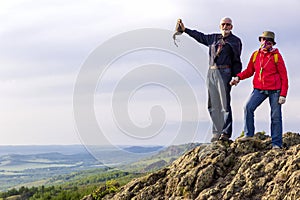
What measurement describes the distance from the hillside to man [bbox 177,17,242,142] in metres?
0.47

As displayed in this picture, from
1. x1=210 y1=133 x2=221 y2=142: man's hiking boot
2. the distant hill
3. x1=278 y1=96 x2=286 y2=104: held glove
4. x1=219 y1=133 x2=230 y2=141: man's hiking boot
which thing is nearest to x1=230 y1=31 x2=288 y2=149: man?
x1=278 y1=96 x2=286 y2=104: held glove

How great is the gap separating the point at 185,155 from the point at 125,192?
69.6 inches

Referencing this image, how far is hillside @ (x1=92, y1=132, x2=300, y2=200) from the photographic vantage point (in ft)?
29.8

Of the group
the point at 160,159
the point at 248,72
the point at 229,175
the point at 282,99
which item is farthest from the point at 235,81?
the point at 160,159

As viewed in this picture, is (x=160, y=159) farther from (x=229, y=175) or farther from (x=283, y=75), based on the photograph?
(x=283, y=75)

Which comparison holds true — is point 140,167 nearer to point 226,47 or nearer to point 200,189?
point 200,189

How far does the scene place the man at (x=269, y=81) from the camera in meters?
10.1

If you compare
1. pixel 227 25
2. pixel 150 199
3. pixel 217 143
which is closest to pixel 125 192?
pixel 150 199

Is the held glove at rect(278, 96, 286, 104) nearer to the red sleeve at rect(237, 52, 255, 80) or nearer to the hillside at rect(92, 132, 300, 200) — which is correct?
the red sleeve at rect(237, 52, 255, 80)

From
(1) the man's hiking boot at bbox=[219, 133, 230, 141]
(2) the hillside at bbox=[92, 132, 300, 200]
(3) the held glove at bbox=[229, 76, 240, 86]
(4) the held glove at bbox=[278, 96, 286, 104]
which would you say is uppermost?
(3) the held glove at bbox=[229, 76, 240, 86]

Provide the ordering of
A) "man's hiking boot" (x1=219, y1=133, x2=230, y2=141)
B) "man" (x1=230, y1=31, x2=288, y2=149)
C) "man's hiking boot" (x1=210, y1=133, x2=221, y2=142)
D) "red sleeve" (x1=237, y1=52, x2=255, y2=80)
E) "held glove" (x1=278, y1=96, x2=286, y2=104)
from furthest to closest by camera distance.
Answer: "man's hiking boot" (x1=210, y1=133, x2=221, y2=142)
"man's hiking boot" (x1=219, y1=133, x2=230, y2=141)
"red sleeve" (x1=237, y1=52, x2=255, y2=80)
"man" (x1=230, y1=31, x2=288, y2=149)
"held glove" (x1=278, y1=96, x2=286, y2=104)

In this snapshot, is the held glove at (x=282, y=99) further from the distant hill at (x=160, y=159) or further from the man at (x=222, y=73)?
the distant hill at (x=160, y=159)

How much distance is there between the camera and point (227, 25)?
1058cm

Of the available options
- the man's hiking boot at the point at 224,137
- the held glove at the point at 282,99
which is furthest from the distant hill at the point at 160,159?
the held glove at the point at 282,99
